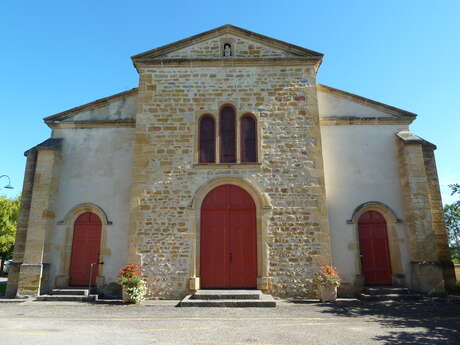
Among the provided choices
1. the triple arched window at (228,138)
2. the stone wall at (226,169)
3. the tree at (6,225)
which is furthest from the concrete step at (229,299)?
the tree at (6,225)

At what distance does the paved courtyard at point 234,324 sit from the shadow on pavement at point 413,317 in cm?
2

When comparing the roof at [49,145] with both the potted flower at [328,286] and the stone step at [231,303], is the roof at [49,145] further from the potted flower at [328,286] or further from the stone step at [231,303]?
the potted flower at [328,286]

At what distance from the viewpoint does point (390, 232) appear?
1156 cm

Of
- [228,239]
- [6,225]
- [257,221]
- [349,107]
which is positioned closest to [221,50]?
[349,107]

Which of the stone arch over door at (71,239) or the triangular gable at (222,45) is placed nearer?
the stone arch over door at (71,239)

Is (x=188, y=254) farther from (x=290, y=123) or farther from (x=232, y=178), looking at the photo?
(x=290, y=123)

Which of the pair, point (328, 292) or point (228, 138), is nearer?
point (328, 292)

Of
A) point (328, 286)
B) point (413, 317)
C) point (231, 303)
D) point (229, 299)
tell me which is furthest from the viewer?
point (328, 286)

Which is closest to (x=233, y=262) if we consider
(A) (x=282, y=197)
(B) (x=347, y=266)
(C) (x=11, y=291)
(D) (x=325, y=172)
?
(A) (x=282, y=197)

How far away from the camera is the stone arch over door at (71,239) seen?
11359 millimetres

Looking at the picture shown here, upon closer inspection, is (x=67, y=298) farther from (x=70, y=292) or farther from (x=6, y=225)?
(x=6, y=225)

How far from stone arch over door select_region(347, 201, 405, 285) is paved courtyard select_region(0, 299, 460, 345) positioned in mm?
1418

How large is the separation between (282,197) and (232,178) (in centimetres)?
178

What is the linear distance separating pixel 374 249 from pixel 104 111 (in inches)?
445
